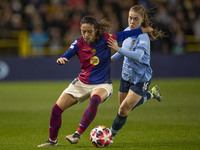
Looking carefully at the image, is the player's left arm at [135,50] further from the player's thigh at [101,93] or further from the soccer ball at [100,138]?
the soccer ball at [100,138]

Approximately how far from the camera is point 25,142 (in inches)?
290

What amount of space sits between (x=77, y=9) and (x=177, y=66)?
16.7ft

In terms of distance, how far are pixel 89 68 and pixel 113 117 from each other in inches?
140

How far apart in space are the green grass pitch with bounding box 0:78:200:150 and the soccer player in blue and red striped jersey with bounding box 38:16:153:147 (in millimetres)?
568

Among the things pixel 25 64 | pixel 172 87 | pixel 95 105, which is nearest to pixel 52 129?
pixel 95 105

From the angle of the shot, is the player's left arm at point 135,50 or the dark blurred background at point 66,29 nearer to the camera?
the player's left arm at point 135,50

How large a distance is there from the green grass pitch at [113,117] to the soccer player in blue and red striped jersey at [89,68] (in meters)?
0.57

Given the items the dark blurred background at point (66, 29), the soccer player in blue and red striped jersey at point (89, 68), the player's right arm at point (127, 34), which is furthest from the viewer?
the dark blurred background at point (66, 29)

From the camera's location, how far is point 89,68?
696cm

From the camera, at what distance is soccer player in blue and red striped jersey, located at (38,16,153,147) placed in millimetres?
Result: 6820

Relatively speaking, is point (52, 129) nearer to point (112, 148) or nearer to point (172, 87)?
point (112, 148)

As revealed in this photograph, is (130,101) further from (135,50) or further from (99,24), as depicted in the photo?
(99,24)

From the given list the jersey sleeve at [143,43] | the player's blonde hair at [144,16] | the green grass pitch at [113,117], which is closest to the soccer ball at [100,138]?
the green grass pitch at [113,117]

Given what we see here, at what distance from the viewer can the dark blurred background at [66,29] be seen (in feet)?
63.2
